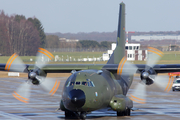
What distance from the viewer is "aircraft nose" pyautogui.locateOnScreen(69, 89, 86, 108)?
1703cm

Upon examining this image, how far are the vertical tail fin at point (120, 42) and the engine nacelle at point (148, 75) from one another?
13.3 feet

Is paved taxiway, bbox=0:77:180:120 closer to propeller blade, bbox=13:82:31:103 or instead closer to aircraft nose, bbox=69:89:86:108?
propeller blade, bbox=13:82:31:103

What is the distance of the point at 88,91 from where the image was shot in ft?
59.1

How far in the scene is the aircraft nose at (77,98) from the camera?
17.0 m

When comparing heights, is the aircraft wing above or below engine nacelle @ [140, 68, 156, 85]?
above

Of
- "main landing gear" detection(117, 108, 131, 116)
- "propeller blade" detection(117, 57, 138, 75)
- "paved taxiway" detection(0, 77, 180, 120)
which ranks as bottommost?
"paved taxiway" detection(0, 77, 180, 120)

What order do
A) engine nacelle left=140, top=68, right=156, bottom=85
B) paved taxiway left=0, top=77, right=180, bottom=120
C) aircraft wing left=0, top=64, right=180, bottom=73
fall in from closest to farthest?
paved taxiway left=0, top=77, right=180, bottom=120, engine nacelle left=140, top=68, right=156, bottom=85, aircraft wing left=0, top=64, right=180, bottom=73

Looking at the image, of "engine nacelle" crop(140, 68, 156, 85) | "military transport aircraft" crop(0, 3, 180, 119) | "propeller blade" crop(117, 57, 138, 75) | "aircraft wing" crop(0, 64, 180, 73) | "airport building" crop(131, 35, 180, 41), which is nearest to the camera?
"military transport aircraft" crop(0, 3, 180, 119)

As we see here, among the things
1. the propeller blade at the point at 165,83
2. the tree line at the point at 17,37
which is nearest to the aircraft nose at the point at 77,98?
the propeller blade at the point at 165,83

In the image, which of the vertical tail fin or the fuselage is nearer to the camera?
the fuselage

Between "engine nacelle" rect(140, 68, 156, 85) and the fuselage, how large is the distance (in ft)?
7.11

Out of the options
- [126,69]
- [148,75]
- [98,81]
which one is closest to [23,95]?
[126,69]

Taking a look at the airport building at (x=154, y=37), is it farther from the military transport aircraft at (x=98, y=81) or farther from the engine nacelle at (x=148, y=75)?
the engine nacelle at (x=148, y=75)

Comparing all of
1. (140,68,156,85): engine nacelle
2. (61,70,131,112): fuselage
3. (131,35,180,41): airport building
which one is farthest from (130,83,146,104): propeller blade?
(131,35,180,41): airport building
